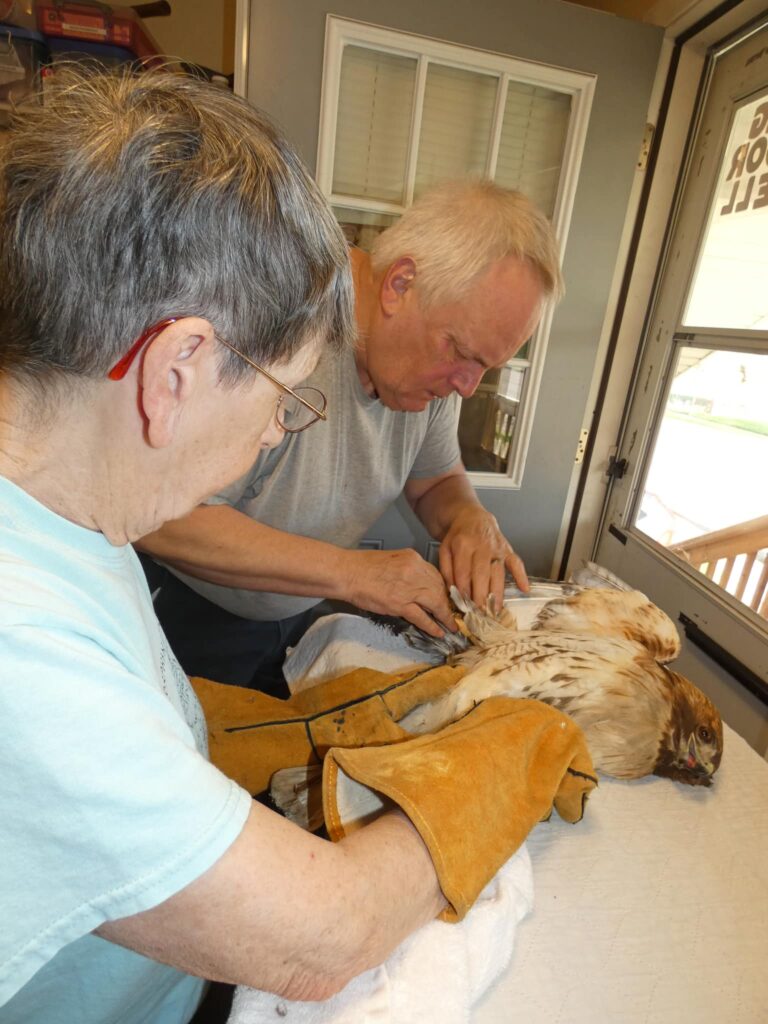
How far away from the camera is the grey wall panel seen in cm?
155

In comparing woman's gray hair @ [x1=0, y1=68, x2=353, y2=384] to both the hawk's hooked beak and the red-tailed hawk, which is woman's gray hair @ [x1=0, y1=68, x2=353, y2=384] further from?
the hawk's hooked beak

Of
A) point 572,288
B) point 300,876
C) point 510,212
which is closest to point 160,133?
point 300,876

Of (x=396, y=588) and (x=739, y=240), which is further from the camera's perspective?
(x=739, y=240)

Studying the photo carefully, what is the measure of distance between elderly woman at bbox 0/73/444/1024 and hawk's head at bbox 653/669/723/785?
1.95ft

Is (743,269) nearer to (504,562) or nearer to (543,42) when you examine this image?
(543,42)

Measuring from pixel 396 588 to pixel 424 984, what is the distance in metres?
0.62

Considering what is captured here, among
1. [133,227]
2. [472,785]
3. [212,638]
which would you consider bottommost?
[212,638]

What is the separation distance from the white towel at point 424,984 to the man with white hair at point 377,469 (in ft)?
1.76

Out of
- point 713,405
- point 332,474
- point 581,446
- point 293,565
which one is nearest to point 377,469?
point 332,474

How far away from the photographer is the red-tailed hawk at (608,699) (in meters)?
0.88

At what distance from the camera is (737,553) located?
82.1 inches

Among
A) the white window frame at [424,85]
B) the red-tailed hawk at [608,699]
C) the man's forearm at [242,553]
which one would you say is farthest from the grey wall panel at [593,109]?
the red-tailed hawk at [608,699]

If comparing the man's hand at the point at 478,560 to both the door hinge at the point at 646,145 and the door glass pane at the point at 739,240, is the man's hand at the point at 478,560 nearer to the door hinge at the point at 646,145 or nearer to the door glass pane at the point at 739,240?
the door glass pane at the point at 739,240

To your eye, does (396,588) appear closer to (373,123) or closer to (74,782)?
(74,782)
